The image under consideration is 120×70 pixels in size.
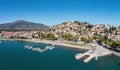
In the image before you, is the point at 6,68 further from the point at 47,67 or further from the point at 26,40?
the point at 26,40

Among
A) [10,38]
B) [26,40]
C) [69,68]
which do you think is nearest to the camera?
[69,68]

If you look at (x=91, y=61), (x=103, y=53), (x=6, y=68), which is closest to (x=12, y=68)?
(x=6, y=68)

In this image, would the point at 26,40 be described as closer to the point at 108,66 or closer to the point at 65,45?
the point at 65,45

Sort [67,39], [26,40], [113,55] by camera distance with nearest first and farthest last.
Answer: [113,55] < [67,39] < [26,40]

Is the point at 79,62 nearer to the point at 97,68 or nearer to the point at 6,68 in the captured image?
the point at 97,68

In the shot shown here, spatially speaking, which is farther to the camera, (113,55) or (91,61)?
(113,55)

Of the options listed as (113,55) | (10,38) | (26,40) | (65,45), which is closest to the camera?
(113,55)

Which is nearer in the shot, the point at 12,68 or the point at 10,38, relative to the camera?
the point at 12,68

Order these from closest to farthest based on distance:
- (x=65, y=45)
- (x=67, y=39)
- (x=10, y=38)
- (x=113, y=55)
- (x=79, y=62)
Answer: (x=79, y=62)
(x=113, y=55)
(x=65, y=45)
(x=67, y=39)
(x=10, y=38)

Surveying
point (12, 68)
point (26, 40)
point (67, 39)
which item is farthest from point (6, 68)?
point (26, 40)
